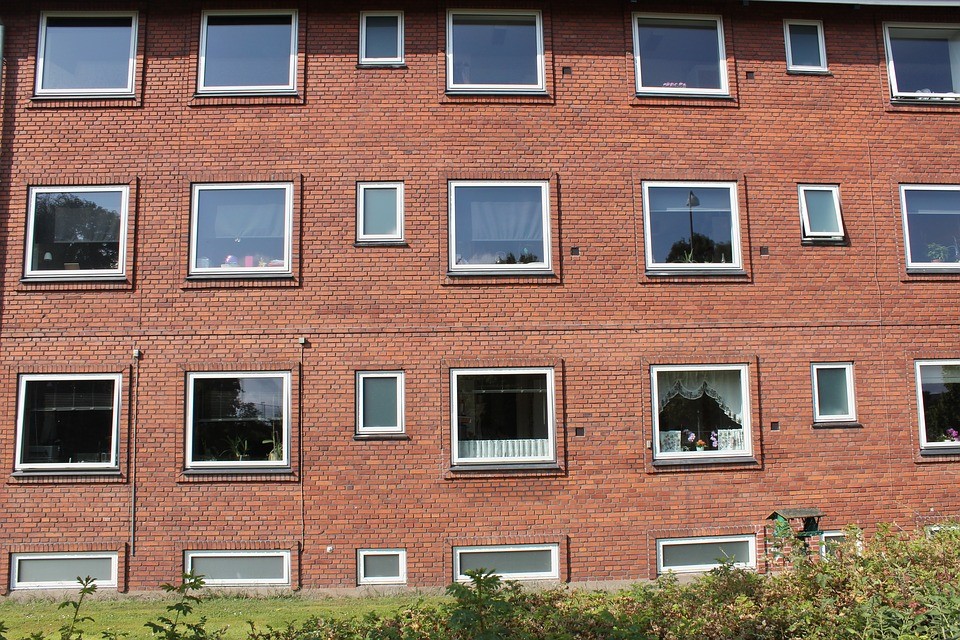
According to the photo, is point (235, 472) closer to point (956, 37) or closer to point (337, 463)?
point (337, 463)

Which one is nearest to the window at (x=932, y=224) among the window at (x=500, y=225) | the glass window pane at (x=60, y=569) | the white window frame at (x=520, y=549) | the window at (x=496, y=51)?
the window at (x=500, y=225)

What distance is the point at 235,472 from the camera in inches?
386

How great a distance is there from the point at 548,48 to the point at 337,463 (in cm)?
674

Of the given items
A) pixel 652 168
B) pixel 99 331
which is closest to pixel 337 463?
pixel 99 331

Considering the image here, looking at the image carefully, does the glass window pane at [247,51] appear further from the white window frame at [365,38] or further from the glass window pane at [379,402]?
the glass window pane at [379,402]

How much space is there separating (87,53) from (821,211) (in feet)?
36.5

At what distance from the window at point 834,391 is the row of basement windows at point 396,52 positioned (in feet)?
14.1

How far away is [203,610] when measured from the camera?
9.09 metres

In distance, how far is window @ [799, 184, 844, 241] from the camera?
10.7m

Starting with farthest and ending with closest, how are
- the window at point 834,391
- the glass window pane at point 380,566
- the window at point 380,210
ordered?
the window at point 834,391 → the window at point 380,210 → the glass window pane at point 380,566

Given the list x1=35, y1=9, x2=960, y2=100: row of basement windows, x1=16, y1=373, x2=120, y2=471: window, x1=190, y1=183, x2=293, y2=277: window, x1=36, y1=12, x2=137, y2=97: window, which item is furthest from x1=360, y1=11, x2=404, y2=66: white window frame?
x1=16, y1=373, x2=120, y2=471: window

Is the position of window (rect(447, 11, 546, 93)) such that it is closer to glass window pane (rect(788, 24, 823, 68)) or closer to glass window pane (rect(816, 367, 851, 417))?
glass window pane (rect(788, 24, 823, 68))

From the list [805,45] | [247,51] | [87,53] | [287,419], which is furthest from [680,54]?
[87,53]

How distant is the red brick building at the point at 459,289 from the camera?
388 inches
